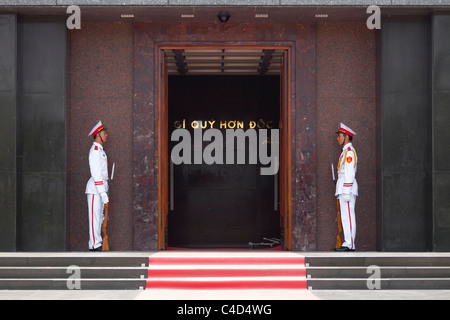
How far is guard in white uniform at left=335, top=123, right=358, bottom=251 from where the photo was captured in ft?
34.6

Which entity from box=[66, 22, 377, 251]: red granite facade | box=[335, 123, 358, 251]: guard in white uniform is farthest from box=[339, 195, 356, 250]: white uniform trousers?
box=[66, 22, 377, 251]: red granite facade

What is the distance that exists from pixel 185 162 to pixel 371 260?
7.16 metres

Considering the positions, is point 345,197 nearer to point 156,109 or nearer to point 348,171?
point 348,171

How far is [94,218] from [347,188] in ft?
13.9

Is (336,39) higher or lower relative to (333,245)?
higher

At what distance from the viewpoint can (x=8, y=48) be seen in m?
10.6

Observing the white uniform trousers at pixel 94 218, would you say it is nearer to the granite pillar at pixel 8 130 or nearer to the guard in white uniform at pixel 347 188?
the granite pillar at pixel 8 130

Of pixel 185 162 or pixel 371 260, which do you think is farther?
pixel 185 162

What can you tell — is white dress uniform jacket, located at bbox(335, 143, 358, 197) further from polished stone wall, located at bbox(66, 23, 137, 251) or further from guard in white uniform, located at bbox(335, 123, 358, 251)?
polished stone wall, located at bbox(66, 23, 137, 251)

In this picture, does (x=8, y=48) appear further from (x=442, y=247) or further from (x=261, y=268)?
(x=442, y=247)

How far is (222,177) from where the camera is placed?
15562 millimetres

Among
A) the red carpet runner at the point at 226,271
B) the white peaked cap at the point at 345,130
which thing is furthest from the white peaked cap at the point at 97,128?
the white peaked cap at the point at 345,130

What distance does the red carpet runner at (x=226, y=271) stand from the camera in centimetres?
887

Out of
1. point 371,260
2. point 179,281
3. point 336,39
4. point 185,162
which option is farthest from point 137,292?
point 185,162
